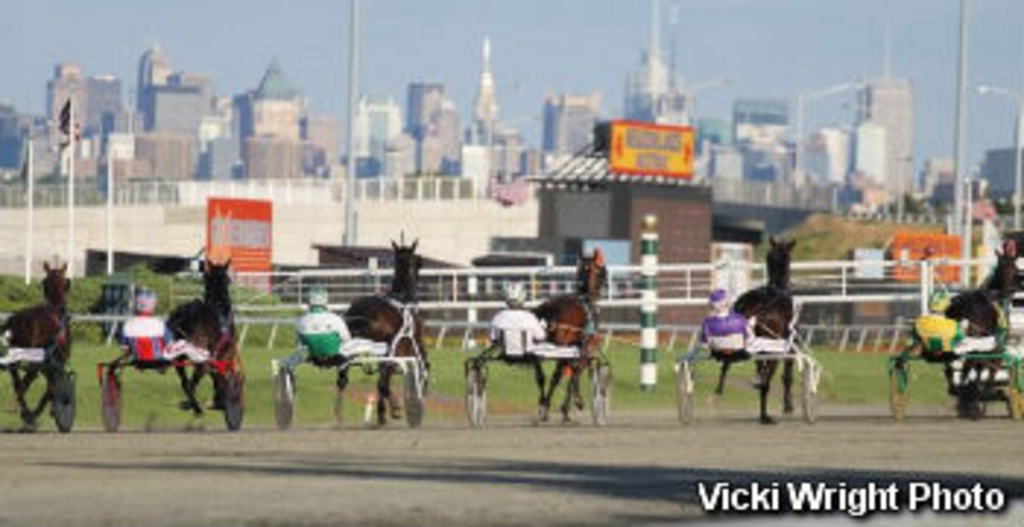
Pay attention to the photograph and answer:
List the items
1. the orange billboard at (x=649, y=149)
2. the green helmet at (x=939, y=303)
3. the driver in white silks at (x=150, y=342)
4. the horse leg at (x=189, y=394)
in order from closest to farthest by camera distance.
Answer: the driver in white silks at (x=150, y=342) < the horse leg at (x=189, y=394) < the green helmet at (x=939, y=303) < the orange billboard at (x=649, y=149)

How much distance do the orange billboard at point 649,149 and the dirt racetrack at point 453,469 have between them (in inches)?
2235

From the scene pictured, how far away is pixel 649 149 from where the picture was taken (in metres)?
87.8

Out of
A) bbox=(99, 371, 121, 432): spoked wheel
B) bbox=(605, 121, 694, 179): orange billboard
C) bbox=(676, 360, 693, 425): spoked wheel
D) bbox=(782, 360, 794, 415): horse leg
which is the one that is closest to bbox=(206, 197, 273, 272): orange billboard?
bbox=(782, 360, 794, 415): horse leg

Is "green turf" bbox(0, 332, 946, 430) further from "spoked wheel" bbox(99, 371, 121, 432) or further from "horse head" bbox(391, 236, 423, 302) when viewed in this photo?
"horse head" bbox(391, 236, 423, 302)

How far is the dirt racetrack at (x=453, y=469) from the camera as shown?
50.6 feet

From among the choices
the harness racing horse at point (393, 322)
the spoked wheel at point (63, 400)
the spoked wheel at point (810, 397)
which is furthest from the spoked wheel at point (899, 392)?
the spoked wheel at point (63, 400)

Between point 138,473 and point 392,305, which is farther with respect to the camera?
point 392,305

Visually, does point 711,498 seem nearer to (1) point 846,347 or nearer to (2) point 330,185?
(1) point 846,347

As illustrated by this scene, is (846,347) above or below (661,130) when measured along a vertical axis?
below

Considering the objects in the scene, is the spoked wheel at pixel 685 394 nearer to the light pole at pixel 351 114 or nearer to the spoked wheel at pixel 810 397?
the spoked wheel at pixel 810 397

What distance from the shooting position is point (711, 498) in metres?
16.2

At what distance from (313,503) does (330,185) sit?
101972 millimetres

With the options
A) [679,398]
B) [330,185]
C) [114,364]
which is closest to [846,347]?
[679,398]

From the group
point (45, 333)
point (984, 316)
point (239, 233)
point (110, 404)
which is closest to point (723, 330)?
point (984, 316)
